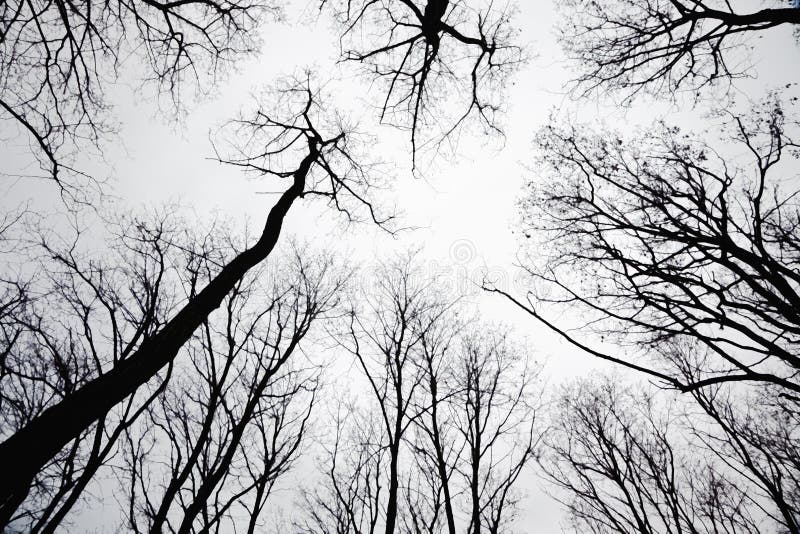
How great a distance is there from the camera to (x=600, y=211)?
539cm

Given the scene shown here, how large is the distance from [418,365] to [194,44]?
870cm

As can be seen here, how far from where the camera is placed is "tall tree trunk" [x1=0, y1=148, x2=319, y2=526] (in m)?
2.45

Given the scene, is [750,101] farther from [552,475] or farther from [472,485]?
[552,475]

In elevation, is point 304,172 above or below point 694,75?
below

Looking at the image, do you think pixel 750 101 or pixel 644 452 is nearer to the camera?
pixel 750 101

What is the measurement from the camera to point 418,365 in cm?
954

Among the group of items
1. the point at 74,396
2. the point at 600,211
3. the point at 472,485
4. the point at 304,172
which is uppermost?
the point at 600,211

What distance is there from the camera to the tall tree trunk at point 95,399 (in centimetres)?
245

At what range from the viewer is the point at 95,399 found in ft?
9.48

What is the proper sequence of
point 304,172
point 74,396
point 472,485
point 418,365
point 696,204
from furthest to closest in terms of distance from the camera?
point 418,365 < point 472,485 < point 304,172 < point 696,204 < point 74,396

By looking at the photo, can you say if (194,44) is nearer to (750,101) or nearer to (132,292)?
(132,292)

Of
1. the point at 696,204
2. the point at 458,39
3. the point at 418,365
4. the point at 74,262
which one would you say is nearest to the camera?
the point at 696,204

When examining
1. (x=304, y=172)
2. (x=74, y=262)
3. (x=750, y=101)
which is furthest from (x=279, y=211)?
(x=750, y=101)

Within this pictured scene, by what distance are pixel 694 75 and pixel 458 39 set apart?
4115 millimetres
